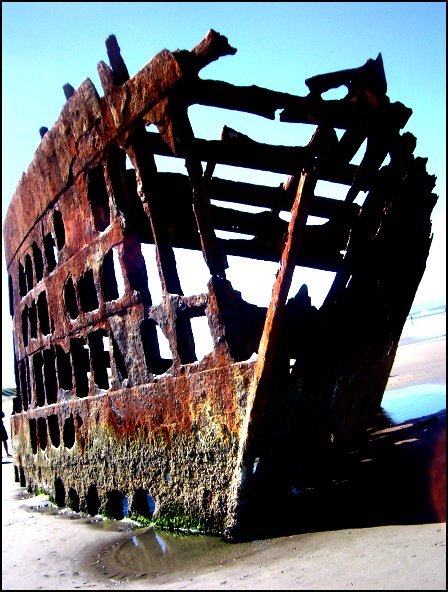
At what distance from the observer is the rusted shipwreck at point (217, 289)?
320cm

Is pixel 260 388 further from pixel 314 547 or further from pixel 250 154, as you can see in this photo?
pixel 250 154

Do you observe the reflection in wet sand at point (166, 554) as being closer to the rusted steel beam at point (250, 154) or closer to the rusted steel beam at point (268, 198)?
the rusted steel beam at point (250, 154)

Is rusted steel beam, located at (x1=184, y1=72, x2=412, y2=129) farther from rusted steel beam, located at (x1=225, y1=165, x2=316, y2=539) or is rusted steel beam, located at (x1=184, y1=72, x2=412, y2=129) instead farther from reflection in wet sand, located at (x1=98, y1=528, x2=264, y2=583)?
reflection in wet sand, located at (x1=98, y1=528, x2=264, y2=583)

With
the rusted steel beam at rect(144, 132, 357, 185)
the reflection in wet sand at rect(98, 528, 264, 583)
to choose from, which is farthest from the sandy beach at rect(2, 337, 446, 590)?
the rusted steel beam at rect(144, 132, 357, 185)

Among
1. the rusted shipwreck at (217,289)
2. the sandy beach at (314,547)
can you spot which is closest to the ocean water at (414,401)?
the sandy beach at (314,547)

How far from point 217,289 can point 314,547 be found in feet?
5.17

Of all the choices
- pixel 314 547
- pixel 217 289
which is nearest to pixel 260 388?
pixel 217 289

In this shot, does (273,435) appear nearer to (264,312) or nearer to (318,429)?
(318,429)

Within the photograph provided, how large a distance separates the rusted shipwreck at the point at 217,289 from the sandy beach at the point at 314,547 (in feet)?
0.88

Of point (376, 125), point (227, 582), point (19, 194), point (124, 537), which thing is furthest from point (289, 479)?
point (19, 194)

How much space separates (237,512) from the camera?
10.0ft

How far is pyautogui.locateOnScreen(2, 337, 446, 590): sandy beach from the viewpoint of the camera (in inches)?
91.5

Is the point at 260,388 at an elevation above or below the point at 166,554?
above

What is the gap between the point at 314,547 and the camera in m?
2.72
